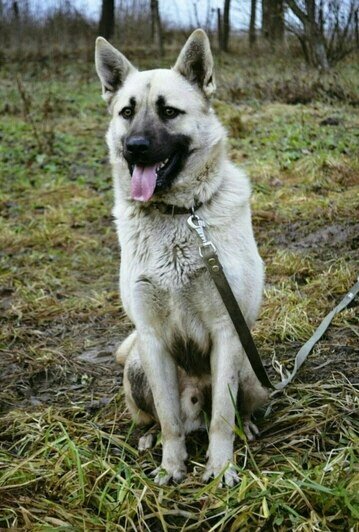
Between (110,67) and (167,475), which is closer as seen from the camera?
(167,475)

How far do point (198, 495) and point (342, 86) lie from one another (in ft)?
27.0

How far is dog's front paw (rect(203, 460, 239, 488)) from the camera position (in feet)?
6.68

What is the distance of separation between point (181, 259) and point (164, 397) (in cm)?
56

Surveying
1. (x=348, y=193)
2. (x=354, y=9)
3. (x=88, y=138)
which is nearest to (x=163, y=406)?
(x=348, y=193)

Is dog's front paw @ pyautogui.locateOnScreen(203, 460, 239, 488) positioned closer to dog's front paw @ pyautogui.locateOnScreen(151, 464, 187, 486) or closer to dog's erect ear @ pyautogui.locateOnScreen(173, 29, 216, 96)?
dog's front paw @ pyautogui.locateOnScreen(151, 464, 187, 486)

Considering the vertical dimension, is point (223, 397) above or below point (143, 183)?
below

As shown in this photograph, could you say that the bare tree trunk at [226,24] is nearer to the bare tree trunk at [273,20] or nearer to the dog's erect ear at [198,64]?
the bare tree trunk at [273,20]

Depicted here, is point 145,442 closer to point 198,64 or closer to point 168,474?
point 168,474

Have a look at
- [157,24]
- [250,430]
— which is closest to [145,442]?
[250,430]

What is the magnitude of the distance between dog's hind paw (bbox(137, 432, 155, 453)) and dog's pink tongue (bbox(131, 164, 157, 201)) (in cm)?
104

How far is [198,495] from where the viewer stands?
1.97 meters

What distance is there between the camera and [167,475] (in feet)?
7.11

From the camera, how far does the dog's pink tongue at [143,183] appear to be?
7.80ft

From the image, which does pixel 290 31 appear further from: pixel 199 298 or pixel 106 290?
pixel 199 298
